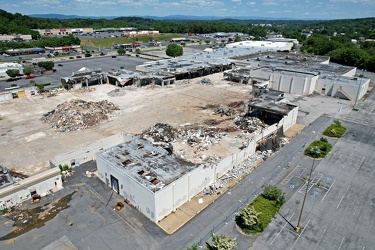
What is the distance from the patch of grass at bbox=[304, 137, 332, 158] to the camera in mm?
35938

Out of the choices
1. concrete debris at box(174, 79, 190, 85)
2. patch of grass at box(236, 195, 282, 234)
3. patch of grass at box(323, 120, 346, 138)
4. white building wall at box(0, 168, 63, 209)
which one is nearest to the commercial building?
white building wall at box(0, 168, 63, 209)

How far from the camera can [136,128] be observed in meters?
44.7

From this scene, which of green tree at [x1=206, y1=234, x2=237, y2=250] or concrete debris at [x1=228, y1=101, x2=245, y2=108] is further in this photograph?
concrete debris at [x1=228, y1=101, x2=245, y2=108]

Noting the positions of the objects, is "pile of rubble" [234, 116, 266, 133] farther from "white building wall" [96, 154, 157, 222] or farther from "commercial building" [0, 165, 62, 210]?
"commercial building" [0, 165, 62, 210]

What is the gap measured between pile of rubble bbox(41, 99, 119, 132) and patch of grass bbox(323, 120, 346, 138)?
39.1 metres

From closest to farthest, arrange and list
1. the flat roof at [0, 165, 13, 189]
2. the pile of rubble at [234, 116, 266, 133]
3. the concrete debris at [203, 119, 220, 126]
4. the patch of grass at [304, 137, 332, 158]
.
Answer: the flat roof at [0, 165, 13, 189], the patch of grass at [304, 137, 332, 158], the pile of rubble at [234, 116, 266, 133], the concrete debris at [203, 119, 220, 126]

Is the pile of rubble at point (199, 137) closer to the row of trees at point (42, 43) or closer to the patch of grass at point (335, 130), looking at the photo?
the patch of grass at point (335, 130)

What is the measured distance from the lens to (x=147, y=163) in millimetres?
28625

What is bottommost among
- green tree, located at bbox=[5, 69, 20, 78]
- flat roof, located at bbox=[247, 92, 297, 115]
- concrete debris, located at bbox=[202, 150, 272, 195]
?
concrete debris, located at bbox=[202, 150, 272, 195]

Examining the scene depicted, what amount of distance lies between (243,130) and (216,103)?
15.9 m

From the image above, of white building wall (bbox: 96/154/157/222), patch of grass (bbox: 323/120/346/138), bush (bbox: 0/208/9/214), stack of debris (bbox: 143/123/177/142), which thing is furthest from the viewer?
patch of grass (bbox: 323/120/346/138)

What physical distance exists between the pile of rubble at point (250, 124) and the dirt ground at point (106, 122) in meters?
5.73

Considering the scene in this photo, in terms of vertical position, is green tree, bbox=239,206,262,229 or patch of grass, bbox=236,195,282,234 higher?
green tree, bbox=239,206,262,229

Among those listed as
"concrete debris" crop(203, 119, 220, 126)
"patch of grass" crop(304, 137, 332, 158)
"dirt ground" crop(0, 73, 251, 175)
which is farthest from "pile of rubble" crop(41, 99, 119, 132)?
"patch of grass" crop(304, 137, 332, 158)
